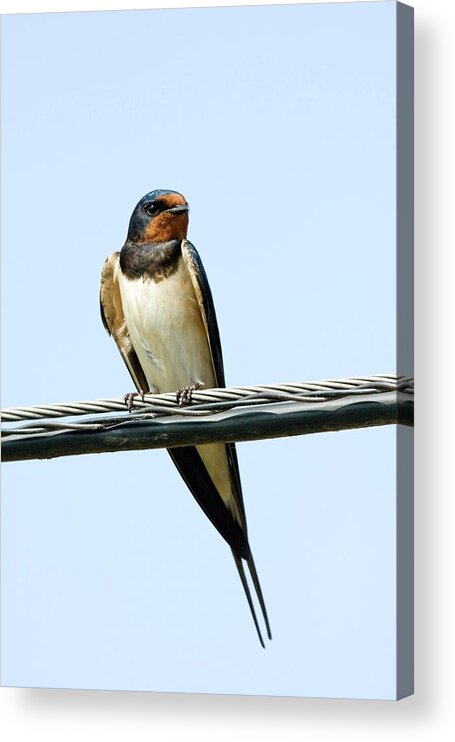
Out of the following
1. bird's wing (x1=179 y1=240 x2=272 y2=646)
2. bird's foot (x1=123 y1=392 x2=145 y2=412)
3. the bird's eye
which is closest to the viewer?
bird's foot (x1=123 y1=392 x2=145 y2=412)

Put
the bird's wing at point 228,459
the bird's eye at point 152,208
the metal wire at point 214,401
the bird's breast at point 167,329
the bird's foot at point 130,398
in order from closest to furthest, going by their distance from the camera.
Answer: the metal wire at point 214,401 < the bird's foot at point 130,398 < the bird's wing at point 228,459 < the bird's eye at point 152,208 < the bird's breast at point 167,329

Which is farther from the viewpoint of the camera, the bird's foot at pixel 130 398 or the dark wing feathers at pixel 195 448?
the dark wing feathers at pixel 195 448

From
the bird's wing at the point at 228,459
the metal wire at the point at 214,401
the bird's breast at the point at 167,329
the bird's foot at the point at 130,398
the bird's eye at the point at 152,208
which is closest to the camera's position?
the metal wire at the point at 214,401

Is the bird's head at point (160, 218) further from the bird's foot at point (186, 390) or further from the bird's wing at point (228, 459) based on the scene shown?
the bird's foot at point (186, 390)

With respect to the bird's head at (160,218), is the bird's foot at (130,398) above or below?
below

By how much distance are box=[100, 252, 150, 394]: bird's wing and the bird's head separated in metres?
0.09

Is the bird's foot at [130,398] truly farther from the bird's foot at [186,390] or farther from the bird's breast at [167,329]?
the bird's breast at [167,329]

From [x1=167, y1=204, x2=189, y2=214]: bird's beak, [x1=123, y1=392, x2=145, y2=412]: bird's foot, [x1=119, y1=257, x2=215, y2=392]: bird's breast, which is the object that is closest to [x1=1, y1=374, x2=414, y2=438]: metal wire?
[x1=123, y1=392, x2=145, y2=412]: bird's foot

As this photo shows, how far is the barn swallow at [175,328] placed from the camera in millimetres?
4113

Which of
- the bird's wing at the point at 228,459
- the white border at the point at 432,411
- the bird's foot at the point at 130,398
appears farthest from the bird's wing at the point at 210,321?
the white border at the point at 432,411

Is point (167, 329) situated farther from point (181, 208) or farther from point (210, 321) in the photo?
point (181, 208)

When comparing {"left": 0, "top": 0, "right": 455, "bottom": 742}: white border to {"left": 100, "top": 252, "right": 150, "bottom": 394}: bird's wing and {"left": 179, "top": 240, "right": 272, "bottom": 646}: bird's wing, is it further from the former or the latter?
{"left": 100, "top": 252, "right": 150, "bottom": 394}: bird's wing

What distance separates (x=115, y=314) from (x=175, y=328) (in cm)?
16

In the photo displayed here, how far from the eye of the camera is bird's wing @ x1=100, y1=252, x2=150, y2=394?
13.9 feet
